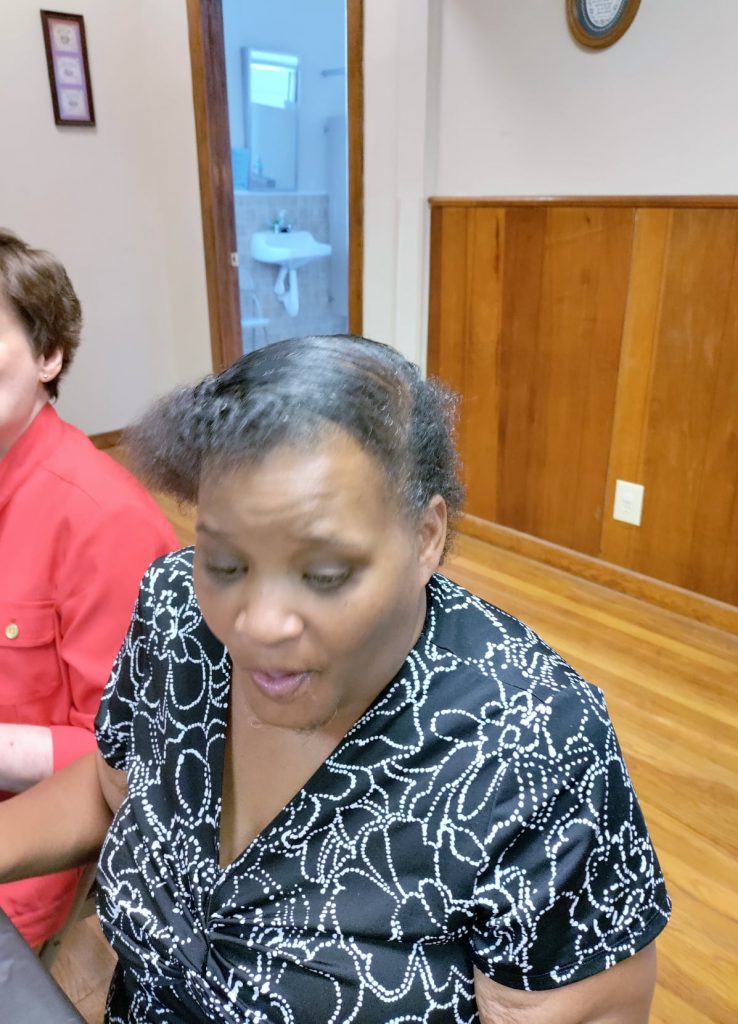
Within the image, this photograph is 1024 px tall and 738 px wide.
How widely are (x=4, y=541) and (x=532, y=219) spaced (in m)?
2.18

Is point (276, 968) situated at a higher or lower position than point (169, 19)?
lower

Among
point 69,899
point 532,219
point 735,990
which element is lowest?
point 735,990

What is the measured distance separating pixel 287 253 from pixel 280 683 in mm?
5125

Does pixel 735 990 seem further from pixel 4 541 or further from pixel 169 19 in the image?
pixel 169 19

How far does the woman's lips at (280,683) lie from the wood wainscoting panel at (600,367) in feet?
6.85

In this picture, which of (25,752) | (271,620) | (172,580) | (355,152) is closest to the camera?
(271,620)

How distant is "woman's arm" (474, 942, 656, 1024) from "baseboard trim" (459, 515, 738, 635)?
197 cm

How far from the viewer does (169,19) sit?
3.70 m

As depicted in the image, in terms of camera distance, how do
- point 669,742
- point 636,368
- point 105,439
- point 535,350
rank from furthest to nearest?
point 105,439, point 535,350, point 636,368, point 669,742

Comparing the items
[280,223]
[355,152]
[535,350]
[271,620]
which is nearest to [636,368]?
[535,350]

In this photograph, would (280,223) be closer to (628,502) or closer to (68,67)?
(68,67)

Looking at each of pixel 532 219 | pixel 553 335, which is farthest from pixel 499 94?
pixel 553 335

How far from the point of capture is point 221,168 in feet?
12.5

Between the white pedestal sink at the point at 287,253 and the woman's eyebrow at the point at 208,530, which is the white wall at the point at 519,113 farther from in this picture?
the white pedestal sink at the point at 287,253
